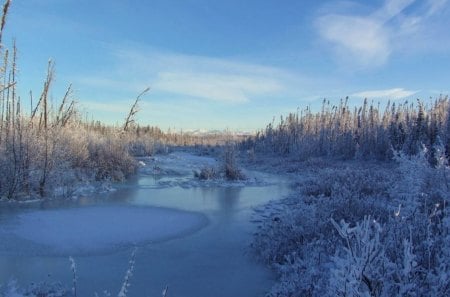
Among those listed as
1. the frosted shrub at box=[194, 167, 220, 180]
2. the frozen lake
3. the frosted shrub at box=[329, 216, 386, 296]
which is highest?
the frosted shrub at box=[329, 216, 386, 296]

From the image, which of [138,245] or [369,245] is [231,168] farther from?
[369,245]

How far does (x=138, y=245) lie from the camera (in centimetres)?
766

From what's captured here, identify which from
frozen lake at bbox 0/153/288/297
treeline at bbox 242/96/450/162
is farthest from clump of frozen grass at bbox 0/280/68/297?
treeline at bbox 242/96/450/162

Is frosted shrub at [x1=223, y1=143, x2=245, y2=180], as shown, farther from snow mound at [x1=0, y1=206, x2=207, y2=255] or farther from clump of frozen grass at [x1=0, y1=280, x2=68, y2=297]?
clump of frozen grass at [x1=0, y1=280, x2=68, y2=297]

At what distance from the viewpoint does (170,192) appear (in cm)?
1497

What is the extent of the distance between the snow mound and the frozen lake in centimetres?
2

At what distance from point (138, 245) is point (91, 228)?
1620mm

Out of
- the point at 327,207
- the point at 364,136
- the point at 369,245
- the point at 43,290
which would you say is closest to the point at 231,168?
the point at 327,207

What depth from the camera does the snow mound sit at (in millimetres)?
7414

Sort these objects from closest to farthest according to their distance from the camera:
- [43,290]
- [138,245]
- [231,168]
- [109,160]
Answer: [43,290]
[138,245]
[109,160]
[231,168]

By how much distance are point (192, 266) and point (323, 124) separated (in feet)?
184

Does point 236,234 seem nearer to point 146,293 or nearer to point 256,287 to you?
point 256,287

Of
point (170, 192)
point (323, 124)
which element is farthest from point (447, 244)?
point (323, 124)

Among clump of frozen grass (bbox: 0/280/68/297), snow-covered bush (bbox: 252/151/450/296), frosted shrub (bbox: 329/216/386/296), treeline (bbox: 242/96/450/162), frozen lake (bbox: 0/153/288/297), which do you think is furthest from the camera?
treeline (bbox: 242/96/450/162)
